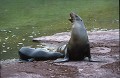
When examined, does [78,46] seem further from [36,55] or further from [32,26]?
[32,26]

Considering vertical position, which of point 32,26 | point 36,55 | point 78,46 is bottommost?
point 32,26

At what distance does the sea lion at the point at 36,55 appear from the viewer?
33.8 feet

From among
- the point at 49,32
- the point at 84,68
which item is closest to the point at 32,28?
the point at 49,32

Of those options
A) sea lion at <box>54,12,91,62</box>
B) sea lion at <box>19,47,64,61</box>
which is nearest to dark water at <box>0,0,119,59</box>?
sea lion at <box>19,47,64,61</box>

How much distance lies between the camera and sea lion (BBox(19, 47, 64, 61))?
10.3 m

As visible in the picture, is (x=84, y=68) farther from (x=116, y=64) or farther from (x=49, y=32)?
(x=49, y=32)

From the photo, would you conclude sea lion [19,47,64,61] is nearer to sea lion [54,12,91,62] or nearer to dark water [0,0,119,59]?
sea lion [54,12,91,62]

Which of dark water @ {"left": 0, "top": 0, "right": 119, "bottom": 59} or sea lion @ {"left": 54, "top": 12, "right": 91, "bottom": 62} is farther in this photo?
dark water @ {"left": 0, "top": 0, "right": 119, "bottom": 59}

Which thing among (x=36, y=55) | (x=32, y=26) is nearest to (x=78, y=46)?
(x=36, y=55)

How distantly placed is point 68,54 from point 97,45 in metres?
2.78

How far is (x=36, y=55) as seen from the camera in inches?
412

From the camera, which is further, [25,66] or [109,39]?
[109,39]

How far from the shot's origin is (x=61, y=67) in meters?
8.99

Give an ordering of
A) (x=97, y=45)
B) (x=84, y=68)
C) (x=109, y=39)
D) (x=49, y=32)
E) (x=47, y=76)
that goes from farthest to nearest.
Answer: (x=49, y=32)
(x=109, y=39)
(x=97, y=45)
(x=84, y=68)
(x=47, y=76)
